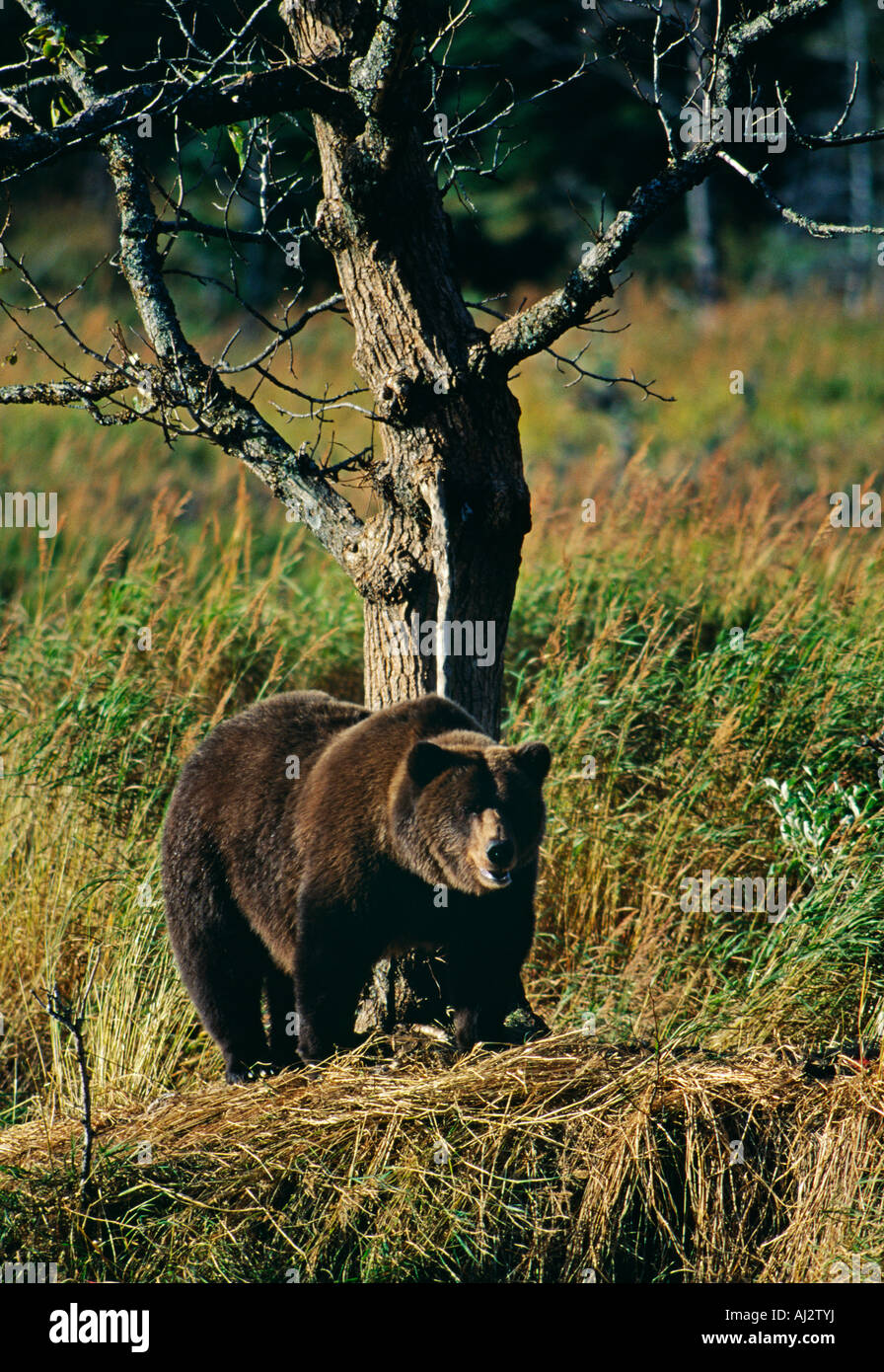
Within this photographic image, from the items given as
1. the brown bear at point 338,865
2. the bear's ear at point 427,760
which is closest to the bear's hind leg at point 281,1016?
the brown bear at point 338,865

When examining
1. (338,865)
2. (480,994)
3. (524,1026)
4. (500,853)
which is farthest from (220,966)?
(500,853)

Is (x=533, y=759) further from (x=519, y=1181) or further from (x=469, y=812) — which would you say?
(x=519, y=1181)

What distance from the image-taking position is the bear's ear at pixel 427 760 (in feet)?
12.5

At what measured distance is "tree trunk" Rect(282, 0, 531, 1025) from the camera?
435cm

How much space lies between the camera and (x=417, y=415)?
14.5 ft

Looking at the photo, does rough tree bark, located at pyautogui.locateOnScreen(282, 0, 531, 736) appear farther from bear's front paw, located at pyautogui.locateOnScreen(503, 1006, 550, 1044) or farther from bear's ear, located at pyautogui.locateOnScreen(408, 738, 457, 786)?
bear's front paw, located at pyautogui.locateOnScreen(503, 1006, 550, 1044)

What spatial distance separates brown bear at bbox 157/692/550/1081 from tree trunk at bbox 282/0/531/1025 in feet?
1.31

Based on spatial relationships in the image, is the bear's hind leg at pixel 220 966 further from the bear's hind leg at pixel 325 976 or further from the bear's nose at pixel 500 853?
the bear's nose at pixel 500 853

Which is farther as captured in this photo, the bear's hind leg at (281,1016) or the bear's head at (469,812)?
the bear's hind leg at (281,1016)

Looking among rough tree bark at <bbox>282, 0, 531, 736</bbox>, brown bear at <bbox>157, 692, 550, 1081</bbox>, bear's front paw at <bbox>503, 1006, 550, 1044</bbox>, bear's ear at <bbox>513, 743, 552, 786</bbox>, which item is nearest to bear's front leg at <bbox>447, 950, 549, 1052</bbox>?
brown bear at <bbox>157, 692, 550, 1081</bbox>

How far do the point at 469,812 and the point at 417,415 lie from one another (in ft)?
4.99

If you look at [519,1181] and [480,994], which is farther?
[480,994]

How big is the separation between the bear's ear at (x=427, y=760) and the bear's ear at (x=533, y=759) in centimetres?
22

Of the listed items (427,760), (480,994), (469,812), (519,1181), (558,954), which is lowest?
(519,1181)
